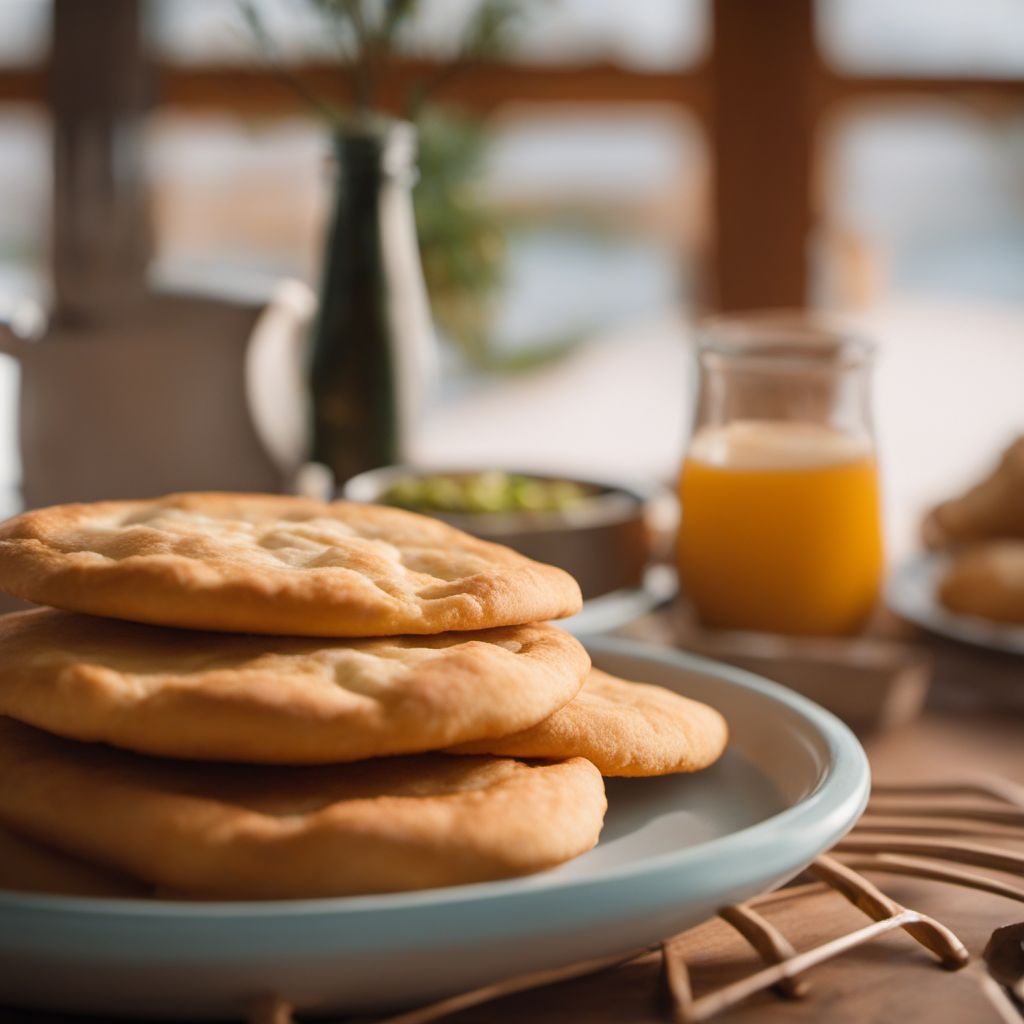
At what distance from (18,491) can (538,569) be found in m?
0.91

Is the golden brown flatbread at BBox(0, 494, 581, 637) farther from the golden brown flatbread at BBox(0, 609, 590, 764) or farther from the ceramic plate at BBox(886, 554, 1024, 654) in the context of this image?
the ceramic plate at BBox(886, 554, 1024, 654)

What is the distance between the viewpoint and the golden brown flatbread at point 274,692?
1.83 ft

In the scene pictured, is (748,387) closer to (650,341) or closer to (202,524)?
(202,524)

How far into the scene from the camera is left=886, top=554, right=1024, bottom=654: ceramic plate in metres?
1.20

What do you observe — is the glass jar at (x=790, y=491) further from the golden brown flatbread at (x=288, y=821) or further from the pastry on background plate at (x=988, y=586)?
the golden brown flatbread at (x=288, y=821)

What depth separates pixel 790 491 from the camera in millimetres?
1324

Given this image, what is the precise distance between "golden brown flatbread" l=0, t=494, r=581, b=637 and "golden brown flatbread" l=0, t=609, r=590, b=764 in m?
0.02

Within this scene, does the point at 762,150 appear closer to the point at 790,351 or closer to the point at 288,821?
the point at 790,351

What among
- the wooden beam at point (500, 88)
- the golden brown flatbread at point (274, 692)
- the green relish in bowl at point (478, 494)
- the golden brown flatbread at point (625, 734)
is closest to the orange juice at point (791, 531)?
the green relish in bowl at point (478, 494)

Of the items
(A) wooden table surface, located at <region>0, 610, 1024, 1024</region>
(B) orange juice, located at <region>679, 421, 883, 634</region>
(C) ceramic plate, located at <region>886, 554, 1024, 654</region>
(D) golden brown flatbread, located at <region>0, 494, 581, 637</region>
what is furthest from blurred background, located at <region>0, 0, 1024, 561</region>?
(A) wooden table surface, located at <region>0, 610, 1024, 1024</region>

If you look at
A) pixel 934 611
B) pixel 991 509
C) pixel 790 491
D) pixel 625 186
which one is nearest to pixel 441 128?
pixel 625 186

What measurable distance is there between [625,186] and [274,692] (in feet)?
14.4

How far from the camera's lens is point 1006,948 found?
0.66 meters

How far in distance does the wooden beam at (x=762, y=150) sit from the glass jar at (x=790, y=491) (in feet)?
8.93
